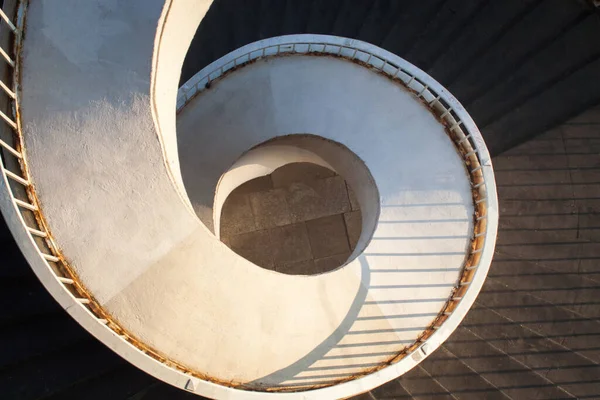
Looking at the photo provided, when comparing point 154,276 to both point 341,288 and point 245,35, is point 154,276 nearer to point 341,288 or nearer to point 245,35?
point 341,288

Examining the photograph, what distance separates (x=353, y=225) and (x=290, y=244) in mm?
1452

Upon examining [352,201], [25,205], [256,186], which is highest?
[256,186]

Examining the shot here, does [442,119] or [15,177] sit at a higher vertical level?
[442,119]

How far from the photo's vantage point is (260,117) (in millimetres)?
7090

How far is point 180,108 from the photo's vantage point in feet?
23.4

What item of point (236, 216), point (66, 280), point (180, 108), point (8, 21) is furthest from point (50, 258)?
point (236, 216)

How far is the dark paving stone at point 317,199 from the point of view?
9.84 metres

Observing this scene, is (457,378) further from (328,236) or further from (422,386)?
(328,236)

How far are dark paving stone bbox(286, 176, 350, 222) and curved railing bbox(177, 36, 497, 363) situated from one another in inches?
141

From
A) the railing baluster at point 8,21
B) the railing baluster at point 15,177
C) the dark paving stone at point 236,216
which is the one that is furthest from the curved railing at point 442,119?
the railing baluster at point 15,177

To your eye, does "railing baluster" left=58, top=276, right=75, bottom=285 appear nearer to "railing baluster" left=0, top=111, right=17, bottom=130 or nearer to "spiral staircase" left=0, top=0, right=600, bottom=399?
"railing baluster" left=0, top=111, right=17, bottom=130

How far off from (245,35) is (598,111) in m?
6.38

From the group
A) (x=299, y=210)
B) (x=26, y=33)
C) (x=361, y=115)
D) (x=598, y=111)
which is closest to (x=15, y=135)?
(x=26, y=33)

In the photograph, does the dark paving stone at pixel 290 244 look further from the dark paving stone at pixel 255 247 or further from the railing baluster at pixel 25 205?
the railing baluster at pixel 25 205
